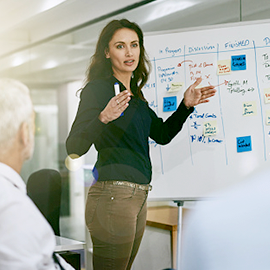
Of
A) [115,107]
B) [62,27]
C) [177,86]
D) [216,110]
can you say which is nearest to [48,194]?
[115,107]

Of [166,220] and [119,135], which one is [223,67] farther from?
[166,220]

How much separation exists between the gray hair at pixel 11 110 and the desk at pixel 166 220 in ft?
6.05

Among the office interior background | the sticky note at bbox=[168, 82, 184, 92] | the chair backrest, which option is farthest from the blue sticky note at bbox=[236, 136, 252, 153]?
the office interior background

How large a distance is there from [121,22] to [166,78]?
42 centimetres

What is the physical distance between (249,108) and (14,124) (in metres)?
1.55

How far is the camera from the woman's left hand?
7.21 feet

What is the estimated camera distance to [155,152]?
7.77ft

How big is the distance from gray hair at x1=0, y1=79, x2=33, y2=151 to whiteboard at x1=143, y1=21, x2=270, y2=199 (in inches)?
53.1

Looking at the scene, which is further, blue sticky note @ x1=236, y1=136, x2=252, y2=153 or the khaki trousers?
blue sticky note @ x1=236, y1=136, x2=252, y2=153

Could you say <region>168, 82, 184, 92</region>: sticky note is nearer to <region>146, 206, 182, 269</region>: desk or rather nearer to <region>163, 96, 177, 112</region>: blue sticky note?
<region>163, 96, 177, 112</region>: blue sticky note

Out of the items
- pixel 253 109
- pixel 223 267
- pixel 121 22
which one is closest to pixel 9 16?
pixel 121 22

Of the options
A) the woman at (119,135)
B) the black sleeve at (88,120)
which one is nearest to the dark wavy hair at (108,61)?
the woman at (119,135)

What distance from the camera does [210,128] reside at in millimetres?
2289

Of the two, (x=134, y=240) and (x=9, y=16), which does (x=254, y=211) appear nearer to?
(x=134, y=240)
